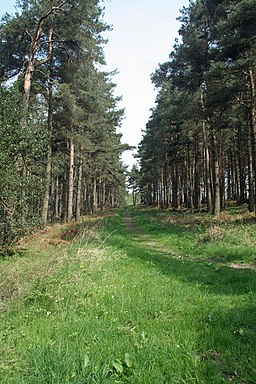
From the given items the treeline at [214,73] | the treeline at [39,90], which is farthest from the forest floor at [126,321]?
the treeline at [214,73]

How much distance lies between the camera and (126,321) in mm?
4785

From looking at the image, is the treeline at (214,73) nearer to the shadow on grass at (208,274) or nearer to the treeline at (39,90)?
the treeline at (39,90)

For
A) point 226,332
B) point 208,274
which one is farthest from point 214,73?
point 226,332

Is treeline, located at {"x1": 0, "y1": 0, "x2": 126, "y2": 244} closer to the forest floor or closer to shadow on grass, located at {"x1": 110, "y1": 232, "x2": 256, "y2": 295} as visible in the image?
the forest floor

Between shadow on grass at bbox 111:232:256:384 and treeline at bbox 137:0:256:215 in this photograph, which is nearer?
shadow on grass at bbox 111:232:256:384

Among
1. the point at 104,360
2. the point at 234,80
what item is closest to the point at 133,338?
the point at 104,360

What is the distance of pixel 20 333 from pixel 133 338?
1718 millimetres

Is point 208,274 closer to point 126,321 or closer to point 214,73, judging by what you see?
point 126,321

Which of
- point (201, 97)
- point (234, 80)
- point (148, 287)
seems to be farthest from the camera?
point (201, 97)

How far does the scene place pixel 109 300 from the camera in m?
5.72

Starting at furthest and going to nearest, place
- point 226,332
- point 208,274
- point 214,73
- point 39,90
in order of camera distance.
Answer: point 39,90 < point 214,73 < point 208,274 < point 226,332

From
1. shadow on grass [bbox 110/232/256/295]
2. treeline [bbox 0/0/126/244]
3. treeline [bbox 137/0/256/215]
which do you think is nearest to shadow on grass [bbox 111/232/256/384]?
shadow on grass [bbox 110/232/256/295]

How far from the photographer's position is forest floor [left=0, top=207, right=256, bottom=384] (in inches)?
130

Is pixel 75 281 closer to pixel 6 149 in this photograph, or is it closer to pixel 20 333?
pixel 20 333
